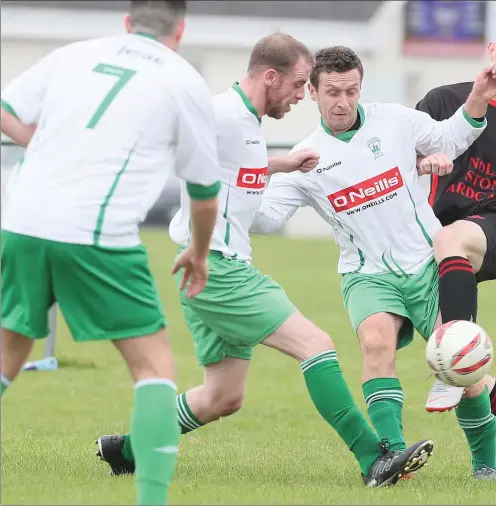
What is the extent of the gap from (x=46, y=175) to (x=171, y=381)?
3.03ft

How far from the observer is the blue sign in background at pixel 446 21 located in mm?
45688

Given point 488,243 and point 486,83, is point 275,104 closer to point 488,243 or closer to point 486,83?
point 486,83

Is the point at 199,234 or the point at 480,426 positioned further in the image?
the point at 480,426

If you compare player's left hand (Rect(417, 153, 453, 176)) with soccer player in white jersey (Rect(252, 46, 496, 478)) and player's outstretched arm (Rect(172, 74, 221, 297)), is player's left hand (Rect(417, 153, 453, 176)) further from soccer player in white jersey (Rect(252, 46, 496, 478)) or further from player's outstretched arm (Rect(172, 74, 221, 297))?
player's outstretched arm (Rect(172, 74, 221, 297))

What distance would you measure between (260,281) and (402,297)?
106 centimetres

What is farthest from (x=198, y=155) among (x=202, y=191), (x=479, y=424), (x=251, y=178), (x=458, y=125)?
(x=479, y=424)

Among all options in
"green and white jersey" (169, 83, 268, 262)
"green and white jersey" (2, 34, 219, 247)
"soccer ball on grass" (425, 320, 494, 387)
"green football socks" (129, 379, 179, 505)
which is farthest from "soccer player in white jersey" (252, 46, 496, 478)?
"green football socks" (129, 379, 179, 505)

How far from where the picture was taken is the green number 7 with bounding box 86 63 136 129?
4668 millimetres

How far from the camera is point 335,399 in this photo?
18.8ft

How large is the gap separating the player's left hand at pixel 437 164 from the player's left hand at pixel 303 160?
1.94ft

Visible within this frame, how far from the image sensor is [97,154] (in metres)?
4.65

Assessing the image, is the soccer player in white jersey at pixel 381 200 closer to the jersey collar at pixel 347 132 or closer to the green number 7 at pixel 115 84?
the jersey collar at pixel 347 132

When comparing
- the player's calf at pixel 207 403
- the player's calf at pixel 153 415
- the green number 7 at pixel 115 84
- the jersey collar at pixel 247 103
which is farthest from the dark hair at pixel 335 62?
the player's calf at pixel 153 415

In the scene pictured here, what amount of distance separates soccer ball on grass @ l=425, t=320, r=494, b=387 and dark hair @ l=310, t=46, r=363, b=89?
1465 millimetres
